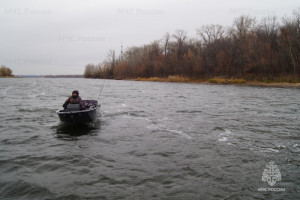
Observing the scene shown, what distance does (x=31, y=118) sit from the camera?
13992 mm

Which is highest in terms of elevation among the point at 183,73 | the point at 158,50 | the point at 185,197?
the point at 158,50

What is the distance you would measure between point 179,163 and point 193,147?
160 centimetres

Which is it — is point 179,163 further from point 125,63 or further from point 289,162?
point 125,63

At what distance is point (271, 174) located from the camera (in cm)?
651

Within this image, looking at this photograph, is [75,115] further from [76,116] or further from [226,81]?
[226,81]

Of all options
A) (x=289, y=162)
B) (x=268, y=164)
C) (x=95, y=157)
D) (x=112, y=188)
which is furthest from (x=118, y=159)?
(x=289, y=162)

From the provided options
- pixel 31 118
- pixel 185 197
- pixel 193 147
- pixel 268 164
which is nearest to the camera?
pixel 185 197

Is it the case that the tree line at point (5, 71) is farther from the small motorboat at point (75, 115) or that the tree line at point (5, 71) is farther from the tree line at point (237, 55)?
the small motorboat at point (75, 115)

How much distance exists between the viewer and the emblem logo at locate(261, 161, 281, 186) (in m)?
6.06

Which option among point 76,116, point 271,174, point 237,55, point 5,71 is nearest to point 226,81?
point 237,55

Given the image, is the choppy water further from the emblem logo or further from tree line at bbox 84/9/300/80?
tree line at bbox 84/9/300/80

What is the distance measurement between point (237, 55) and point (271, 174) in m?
50.9

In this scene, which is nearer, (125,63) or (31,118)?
(31,118)

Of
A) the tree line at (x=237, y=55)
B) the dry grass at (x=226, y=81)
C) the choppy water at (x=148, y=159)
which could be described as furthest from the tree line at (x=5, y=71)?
the choppy water at (x=148, y=159)
